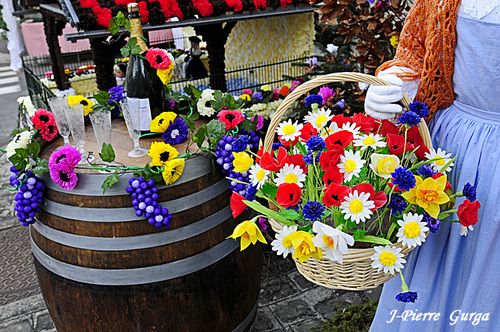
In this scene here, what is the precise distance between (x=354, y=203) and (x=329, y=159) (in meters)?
0.17

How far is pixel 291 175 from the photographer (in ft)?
3.93

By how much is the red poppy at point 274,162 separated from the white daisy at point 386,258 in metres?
0.34

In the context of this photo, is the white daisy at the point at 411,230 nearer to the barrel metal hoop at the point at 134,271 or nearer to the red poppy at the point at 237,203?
the red poppy at the point at 237,203

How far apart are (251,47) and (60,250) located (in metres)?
4.19

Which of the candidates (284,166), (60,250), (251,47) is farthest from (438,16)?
(251,47)

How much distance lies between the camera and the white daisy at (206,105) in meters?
2.05

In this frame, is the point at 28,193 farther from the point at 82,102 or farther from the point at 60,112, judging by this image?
the point at 82,102

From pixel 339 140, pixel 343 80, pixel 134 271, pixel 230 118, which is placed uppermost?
pixel 343 80

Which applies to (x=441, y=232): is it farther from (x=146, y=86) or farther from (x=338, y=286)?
(x=146, y=86)

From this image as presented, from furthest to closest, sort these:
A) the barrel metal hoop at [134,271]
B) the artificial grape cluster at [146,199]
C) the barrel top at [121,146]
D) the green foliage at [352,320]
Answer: the green foliage at [352,320] → the barrel top at [121,146] → the barrel metal hoop at [134,271] → the artificial grape cluster at [146,199]

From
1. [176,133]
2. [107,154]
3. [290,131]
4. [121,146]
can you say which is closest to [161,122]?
[176,133]

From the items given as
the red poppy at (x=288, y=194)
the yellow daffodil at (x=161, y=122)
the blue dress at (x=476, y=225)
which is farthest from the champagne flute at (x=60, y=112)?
the blue dress at (x=476, y=225)

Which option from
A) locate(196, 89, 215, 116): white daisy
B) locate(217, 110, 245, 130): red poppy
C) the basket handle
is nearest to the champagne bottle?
locate(196, 89, 215, 116): white daisy

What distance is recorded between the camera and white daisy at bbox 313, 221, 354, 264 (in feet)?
3.51
